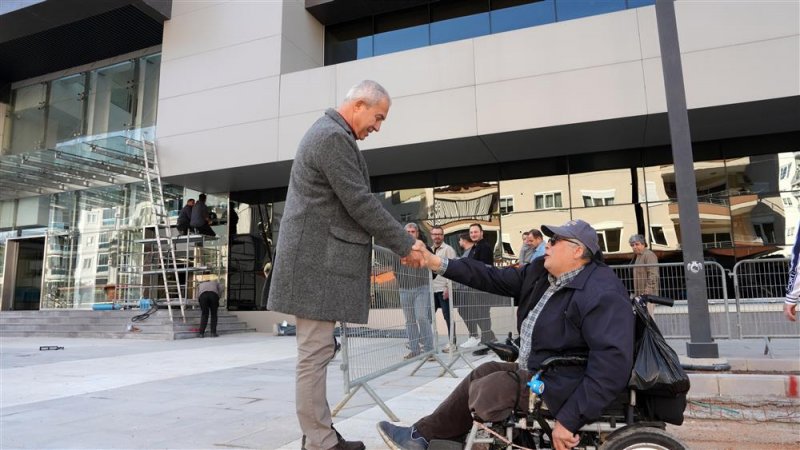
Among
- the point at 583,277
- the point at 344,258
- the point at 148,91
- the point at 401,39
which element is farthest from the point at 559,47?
the point at 148,91

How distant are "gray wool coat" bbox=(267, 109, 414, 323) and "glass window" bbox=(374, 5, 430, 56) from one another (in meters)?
12.7

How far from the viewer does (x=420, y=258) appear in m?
3.01

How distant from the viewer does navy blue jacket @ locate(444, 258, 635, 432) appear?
2.25 meters

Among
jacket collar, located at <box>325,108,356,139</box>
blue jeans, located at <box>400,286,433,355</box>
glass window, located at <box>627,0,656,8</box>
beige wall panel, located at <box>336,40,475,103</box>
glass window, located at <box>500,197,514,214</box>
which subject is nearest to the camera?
jacket collar, located at <box>325,108,356,139</box>

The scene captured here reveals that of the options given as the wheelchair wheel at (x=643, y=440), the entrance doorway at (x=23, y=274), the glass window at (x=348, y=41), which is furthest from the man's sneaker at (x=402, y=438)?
the entrance doorway at (x=23, y=274)

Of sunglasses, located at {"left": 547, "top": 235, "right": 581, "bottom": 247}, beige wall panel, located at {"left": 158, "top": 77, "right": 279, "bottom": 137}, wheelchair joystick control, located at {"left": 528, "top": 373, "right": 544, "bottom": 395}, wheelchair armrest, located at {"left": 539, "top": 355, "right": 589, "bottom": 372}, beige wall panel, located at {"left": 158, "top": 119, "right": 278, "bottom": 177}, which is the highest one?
beige wall panel, located at {"left": 158, "top": 77, "right": 279, "bottom": 137}

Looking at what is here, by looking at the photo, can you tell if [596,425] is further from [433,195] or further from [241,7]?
[241,7]

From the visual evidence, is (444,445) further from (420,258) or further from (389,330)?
(389,330)

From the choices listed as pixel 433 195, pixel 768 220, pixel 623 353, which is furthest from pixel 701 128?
pixel 623 353

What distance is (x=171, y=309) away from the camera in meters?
13.5

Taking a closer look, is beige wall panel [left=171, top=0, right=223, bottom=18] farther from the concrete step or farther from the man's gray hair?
the man's gray hair

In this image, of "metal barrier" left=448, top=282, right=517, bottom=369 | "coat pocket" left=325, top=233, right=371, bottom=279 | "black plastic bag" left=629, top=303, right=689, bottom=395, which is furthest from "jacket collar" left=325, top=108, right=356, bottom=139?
"metal barrier" left=448, top=282, right=517, bottom=369

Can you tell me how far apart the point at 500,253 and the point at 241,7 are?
380 inches

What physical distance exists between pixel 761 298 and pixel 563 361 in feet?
24.9
